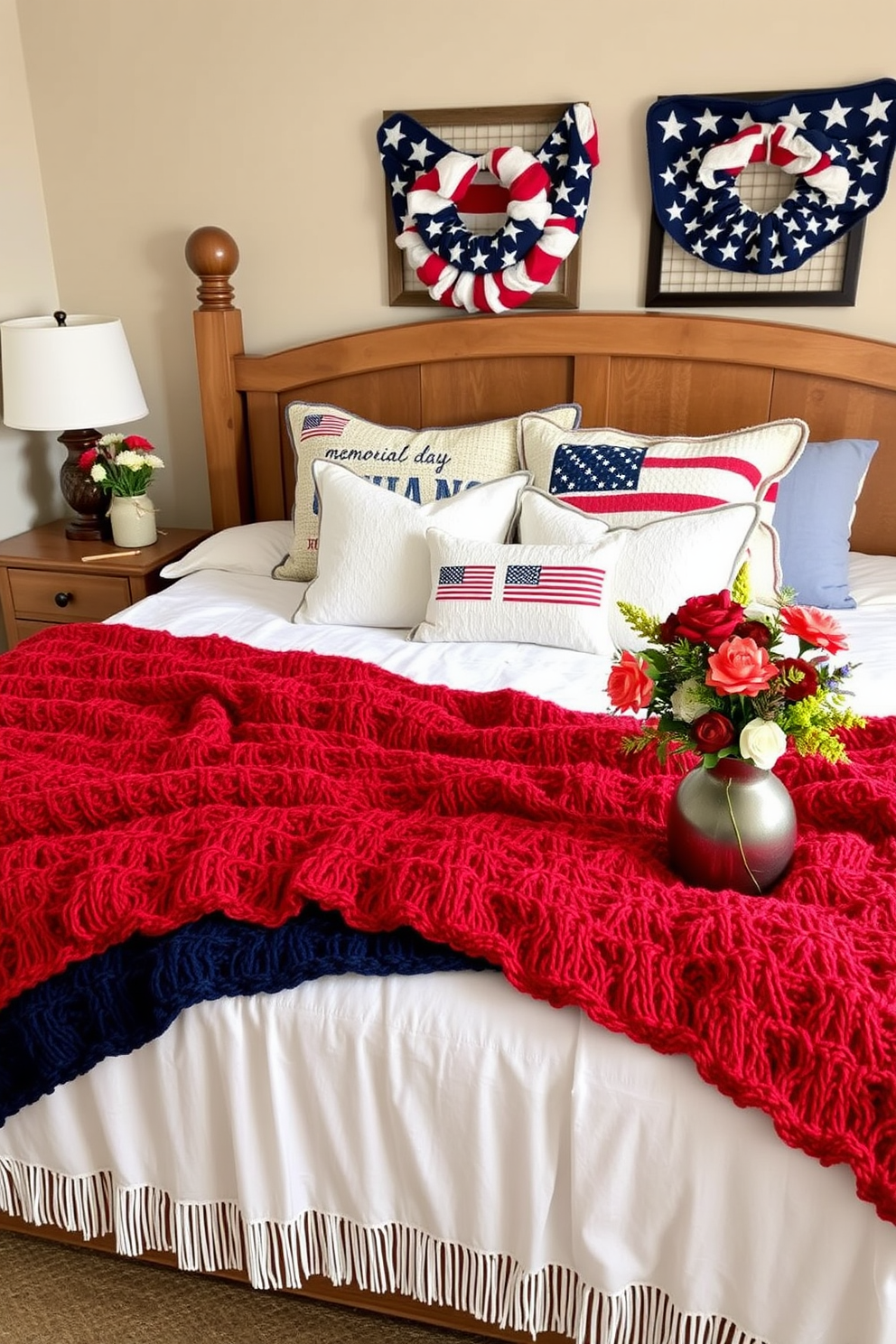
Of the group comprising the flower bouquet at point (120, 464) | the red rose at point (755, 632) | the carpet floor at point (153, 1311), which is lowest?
the carpet floor at point (153, 1311)

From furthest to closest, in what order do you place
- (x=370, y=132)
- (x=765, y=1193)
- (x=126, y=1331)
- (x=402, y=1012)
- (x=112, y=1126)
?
(x=370, y=132)
(x=126, y=1331)
(x=112, y=1126)
(x=402, y=1012)
(x=765, y=1193)

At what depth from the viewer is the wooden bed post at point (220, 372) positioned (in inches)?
110

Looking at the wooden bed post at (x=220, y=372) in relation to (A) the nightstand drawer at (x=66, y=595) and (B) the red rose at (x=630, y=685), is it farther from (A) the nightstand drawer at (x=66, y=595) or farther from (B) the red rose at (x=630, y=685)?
(B) the red rose at (x=630, y=685)

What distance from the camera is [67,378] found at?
2.74 m

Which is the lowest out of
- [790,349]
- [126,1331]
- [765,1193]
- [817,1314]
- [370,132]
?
[126,1331]

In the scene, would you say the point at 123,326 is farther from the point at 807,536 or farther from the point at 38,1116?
the point at 38,1116

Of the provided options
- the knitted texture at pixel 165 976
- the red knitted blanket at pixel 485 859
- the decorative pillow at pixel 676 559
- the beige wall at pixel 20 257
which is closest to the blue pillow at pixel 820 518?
the decorative pillow at pixel 676 559

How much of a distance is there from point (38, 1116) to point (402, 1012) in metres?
0.51

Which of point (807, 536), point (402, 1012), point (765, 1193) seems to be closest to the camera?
point (765, 1193)

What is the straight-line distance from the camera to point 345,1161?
1.27 metres

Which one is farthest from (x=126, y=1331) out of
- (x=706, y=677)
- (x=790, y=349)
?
(x=790, y=349)

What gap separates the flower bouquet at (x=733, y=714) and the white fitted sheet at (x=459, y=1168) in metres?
0.27

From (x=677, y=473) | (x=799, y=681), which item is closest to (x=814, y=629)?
(x=799, y=681)

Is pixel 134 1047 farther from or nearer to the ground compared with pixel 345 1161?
farther from the ground
